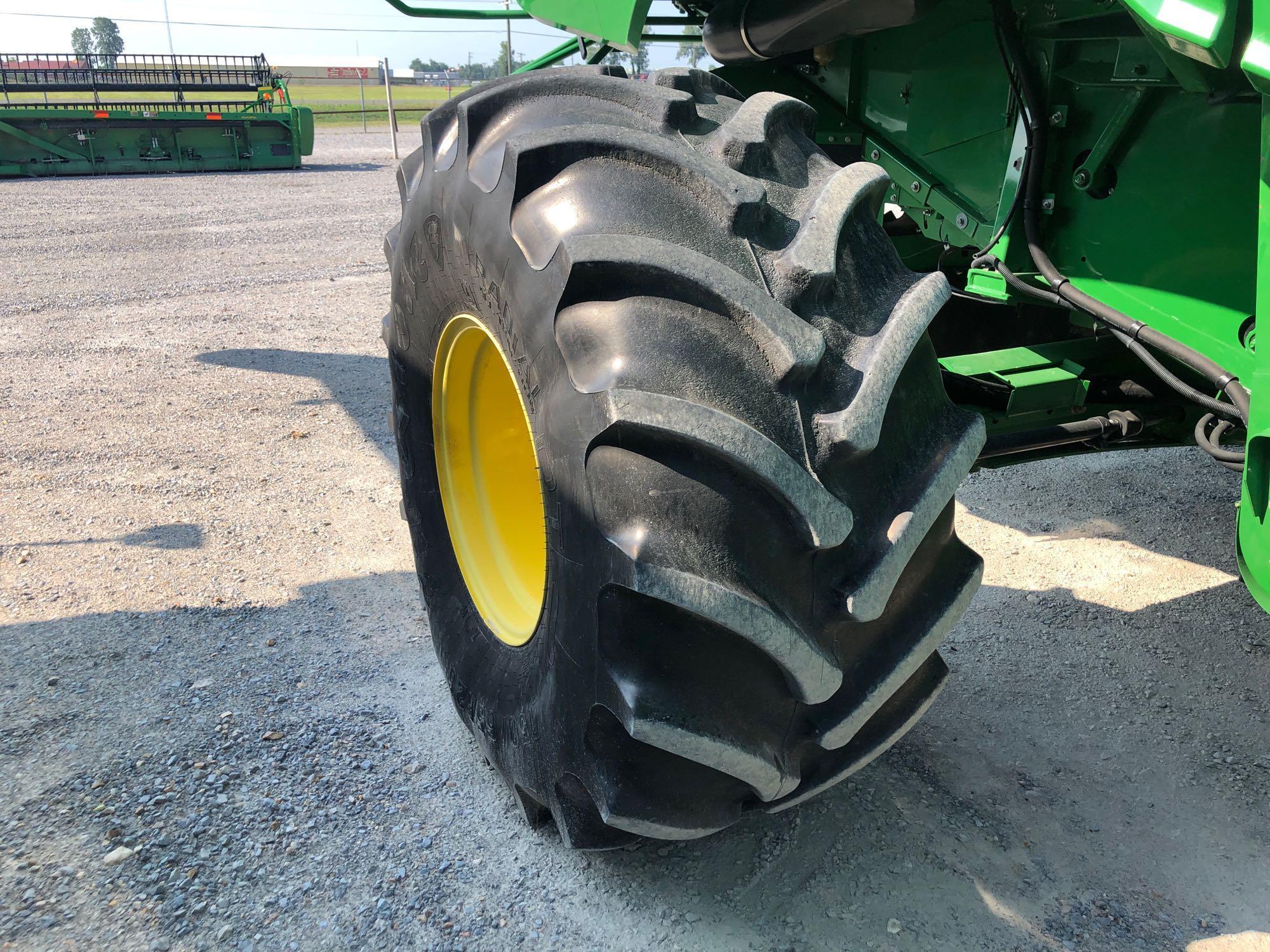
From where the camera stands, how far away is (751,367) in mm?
1379

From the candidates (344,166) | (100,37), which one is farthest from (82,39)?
(344,166)

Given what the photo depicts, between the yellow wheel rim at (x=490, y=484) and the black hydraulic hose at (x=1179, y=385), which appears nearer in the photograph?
the black hydraulic hose at (x=1179, y=385)

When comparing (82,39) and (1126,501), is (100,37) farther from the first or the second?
(1126,501)

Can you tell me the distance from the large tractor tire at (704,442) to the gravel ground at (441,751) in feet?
0.99

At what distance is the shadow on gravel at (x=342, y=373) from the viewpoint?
4.33 metres

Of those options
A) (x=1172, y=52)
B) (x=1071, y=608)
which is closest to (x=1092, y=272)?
(x=1172, y=52)

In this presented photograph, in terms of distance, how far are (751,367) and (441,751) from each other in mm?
1250

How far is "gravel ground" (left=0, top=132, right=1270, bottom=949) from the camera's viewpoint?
178 cm

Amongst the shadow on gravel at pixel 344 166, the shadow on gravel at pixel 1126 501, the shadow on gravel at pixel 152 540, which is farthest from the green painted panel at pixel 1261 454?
the shadow on gravel at pixel 344 166

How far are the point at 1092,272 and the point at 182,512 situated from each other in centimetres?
283

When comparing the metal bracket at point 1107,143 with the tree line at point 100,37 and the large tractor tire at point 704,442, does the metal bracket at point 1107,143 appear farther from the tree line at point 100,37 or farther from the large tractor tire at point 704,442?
the tree line at point 100,37

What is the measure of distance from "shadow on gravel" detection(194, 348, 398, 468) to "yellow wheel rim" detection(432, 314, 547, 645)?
6.08ft

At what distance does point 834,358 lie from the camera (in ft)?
4.66

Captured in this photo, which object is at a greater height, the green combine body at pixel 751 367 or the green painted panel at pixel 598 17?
the green painted panel at pixel 598 17
